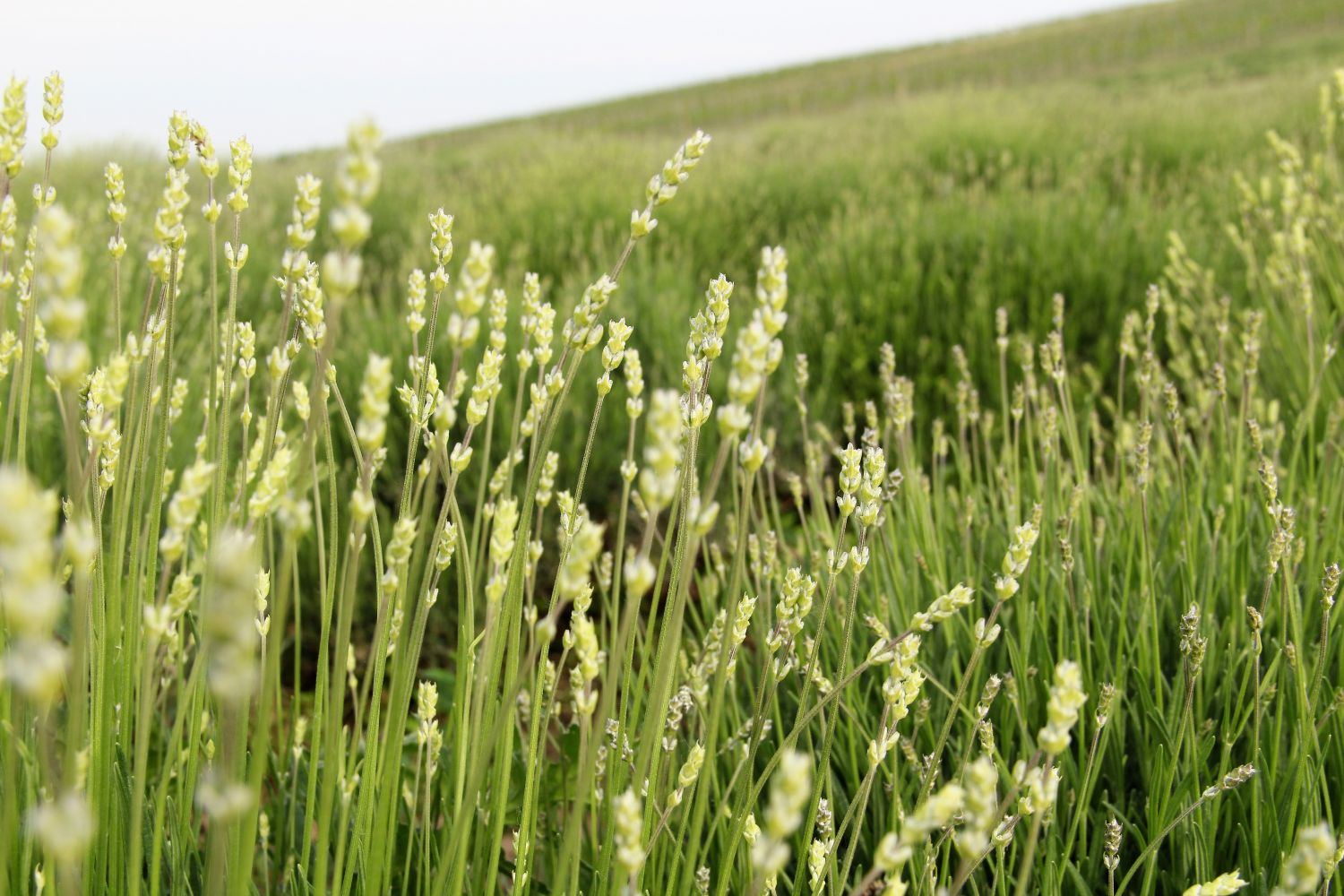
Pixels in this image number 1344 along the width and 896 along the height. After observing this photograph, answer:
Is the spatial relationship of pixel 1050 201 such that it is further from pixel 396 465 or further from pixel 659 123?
pixel 659 123

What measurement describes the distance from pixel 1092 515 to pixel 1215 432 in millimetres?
755

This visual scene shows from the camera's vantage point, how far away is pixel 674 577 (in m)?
1.12

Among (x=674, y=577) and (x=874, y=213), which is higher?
(x=874, y=213)

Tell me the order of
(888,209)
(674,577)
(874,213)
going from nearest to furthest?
(674,577), (874,213), (888,209)

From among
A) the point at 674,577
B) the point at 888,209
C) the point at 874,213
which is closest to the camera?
the point at 674,577

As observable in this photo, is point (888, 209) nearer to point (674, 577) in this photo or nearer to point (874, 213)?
point (874, 213)

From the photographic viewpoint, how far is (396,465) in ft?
12.6

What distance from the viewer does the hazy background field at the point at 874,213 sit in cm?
468

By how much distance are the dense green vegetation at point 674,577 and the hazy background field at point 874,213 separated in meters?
0.05

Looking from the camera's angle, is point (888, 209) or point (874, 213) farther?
point (888, 209)

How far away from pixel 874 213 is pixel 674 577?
19.2ft

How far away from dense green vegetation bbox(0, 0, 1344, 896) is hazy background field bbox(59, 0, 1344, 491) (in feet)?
0.17

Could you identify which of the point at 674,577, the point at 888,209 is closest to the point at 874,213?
the point at 888,209

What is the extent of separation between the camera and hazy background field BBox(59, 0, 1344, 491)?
15.4ft
